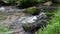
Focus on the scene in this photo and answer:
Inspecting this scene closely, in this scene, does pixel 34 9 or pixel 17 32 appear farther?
pixel 34 9

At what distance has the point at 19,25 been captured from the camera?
1001 centimetres

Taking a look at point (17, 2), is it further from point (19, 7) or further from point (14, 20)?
point (14, 20)

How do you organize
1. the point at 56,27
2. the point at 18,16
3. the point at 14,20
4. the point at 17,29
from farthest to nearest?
the point at 18,16 < the point at 14,20 < the point at 17,29 < the point at 56,27

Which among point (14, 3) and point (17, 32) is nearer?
point (17, 32)

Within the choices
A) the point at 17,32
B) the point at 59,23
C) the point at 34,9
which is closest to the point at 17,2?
the point at 34,9

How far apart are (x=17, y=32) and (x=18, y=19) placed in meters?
2.25

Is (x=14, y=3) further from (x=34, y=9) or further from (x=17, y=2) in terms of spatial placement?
(x=34, y=9)

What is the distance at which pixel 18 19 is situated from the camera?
11078 mm

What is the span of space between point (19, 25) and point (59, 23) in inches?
169

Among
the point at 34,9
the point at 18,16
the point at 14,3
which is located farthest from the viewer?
the point at 14,3

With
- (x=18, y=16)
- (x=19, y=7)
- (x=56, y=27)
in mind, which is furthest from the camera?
(x=19, y=7)

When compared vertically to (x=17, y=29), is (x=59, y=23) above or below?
above

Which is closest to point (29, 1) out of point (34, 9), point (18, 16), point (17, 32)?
point (34, 9)

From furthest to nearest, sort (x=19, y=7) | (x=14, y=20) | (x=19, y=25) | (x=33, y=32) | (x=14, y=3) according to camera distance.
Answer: (x=14, y=3), (x=19, y=7), (x=14, y=20), (x=19, y=25), (x=33, y=32)
